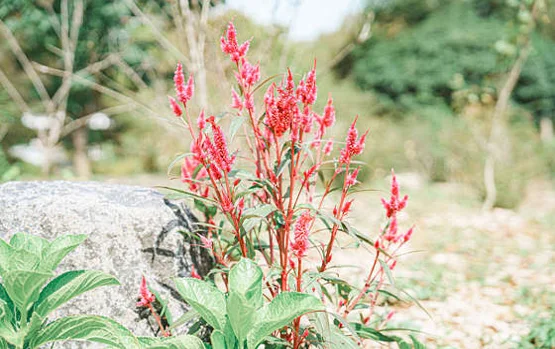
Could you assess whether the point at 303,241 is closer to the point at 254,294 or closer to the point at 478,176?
the point at 254,294

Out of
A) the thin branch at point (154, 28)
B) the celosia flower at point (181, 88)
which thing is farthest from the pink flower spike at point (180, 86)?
the thin branch at point (154, 28)

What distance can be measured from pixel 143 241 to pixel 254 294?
673 mm

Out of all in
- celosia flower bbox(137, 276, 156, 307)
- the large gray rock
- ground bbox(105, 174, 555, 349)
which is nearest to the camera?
celosia flower bbox(137, 276, 156, 307)

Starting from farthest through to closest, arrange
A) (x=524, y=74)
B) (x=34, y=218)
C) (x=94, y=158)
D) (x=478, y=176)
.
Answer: (x=524, y=74)
(x=94, y=158)
(x=478, y=176)
(x=34, y=218)

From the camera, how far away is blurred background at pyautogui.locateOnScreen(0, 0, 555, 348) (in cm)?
357

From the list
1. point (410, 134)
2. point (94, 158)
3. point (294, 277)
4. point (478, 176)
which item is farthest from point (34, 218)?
point (94, 158)

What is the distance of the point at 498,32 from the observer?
583 inches

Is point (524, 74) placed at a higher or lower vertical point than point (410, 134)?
higher

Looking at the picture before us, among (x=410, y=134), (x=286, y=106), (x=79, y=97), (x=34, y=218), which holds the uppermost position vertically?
(x=79, y=97)

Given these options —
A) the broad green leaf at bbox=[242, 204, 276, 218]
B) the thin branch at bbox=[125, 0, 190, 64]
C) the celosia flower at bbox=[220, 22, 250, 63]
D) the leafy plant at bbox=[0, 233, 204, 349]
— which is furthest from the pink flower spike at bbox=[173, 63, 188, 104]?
the thin branch at bbox=[125, 0, 190, 64]

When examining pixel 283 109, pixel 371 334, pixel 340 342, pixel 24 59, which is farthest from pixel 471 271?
pixel 24 59

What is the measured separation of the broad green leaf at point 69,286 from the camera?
4.41 ft

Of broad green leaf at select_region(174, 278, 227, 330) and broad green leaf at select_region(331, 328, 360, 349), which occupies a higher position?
broad green leaf at select_region(174, 278, 227, 330)

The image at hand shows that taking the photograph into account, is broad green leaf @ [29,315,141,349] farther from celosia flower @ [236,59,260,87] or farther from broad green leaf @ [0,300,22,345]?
celosia flower @ [236,59,260,87]
